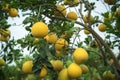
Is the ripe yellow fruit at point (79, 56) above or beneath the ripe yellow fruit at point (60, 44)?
beneath

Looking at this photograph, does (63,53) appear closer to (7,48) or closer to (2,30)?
(2,30)

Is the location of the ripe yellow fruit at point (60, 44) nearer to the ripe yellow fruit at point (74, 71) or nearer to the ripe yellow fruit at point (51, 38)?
the ripe yellow fruit at point (51, 38)

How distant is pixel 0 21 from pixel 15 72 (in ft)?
4.87

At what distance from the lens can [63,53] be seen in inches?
106

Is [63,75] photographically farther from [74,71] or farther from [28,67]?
[28,67]

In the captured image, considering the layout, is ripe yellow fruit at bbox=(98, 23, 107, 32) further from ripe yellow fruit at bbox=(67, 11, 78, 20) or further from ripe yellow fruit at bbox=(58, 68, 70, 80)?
ripe yellow fruit at bbox=(58, 68, 70, 80)

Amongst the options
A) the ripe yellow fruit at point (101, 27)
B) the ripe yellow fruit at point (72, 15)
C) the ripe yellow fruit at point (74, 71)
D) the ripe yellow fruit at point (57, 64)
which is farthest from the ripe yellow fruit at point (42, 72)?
the ripe yellow fruit at point (101, 27)

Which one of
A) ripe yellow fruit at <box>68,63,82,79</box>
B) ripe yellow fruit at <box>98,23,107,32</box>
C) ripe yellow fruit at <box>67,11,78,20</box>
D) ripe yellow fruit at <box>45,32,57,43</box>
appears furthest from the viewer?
ripe yellow fruit at <box>98,23,107,32</box>

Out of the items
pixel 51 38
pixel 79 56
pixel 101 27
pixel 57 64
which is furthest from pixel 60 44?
pixel 101 27

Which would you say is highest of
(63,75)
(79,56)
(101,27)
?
(101,27)

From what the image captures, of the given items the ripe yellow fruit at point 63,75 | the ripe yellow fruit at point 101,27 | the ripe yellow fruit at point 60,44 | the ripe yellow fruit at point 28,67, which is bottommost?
the ripe yellow fruit at point 63,75

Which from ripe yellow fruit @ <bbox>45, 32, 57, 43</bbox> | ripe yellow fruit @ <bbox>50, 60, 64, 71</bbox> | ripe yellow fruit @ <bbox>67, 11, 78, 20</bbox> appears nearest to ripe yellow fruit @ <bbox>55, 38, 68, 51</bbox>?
ripe yellow fruit @ <bbox>45, 32, 57, 43</bbox>

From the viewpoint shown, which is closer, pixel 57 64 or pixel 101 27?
pixel 57 64

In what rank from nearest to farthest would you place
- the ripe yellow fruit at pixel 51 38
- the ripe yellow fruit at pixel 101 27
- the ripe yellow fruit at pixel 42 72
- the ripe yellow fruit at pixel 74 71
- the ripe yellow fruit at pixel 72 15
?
the ripe yellow fruit at pixel 74 71 < the ripe yellow fruit at pixel 42 72 < the ripe yellow fruit at pixel 51 38 < the ripe yellow fruit at pixel 72 15 < the ripe yellow fruit at pixel 101 27
